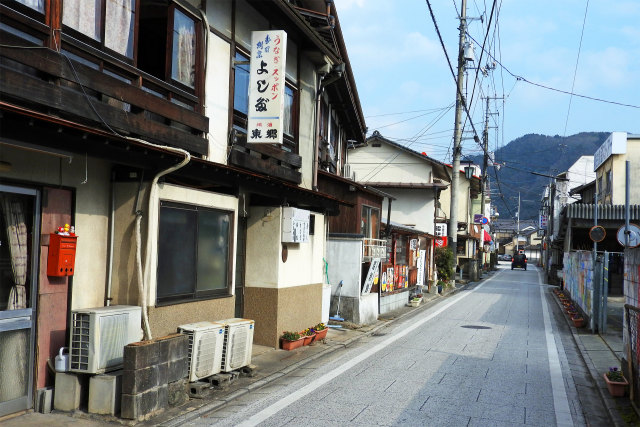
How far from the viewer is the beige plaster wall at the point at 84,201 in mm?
6863

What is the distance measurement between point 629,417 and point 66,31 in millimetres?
9303

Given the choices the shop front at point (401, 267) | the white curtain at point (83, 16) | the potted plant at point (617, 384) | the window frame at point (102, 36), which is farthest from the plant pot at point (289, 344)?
the shop front at point (401, 267)

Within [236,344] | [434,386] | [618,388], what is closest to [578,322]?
[618,388]

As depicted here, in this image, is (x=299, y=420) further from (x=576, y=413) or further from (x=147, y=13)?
(x=147, y=13)

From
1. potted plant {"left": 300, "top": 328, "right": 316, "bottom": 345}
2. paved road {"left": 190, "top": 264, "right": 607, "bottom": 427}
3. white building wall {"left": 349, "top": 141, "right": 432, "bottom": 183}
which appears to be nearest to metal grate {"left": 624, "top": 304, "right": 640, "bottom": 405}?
paved road {"left": 190, "top": 264, "right": 607, "bottom": 427}

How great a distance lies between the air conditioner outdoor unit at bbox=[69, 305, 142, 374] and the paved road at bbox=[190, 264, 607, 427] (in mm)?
1422

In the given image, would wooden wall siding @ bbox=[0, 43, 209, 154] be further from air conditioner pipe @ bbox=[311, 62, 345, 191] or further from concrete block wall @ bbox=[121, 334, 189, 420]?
air conditioner pipe @ bbox=[311, 62, 345, 191]

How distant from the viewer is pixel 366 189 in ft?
64.3

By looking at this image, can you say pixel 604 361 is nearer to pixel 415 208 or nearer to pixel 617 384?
pixel 617 384

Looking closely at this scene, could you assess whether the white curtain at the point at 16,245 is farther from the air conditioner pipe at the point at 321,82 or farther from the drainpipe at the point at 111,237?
the air conditioner pipe at the point at 321,82

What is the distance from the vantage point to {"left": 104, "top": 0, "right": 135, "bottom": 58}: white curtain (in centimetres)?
775

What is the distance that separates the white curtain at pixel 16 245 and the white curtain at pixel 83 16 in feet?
7.71

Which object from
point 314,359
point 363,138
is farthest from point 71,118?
point 363,138

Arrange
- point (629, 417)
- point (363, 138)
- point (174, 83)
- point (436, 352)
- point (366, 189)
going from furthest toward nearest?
point (363, 138), point (366, 189), point (436, 352), point (174, 83), point (629, 417)
